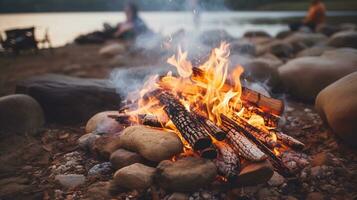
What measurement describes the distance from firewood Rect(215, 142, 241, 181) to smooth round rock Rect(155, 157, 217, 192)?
0.36 feet

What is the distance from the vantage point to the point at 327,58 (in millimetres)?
7496

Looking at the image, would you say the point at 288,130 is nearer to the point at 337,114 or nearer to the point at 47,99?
the point at 337,114

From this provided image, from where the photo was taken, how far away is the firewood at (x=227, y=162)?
3.95 m

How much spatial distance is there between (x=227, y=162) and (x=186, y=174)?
557 mm

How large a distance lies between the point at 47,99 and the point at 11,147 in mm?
1273

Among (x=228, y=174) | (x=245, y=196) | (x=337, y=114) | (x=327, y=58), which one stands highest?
(x=327, y=58)

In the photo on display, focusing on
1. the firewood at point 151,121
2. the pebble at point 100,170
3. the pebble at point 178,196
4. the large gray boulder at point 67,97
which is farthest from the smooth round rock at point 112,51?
the pebble at point 178,196

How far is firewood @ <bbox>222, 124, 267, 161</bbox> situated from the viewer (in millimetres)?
4031

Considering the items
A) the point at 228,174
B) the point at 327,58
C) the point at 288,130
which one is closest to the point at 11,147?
the point at 228,174

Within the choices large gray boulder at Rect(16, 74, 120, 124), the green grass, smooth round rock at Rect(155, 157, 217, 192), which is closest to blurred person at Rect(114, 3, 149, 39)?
large gray boulder at Rect(16, 74, 120, 124)

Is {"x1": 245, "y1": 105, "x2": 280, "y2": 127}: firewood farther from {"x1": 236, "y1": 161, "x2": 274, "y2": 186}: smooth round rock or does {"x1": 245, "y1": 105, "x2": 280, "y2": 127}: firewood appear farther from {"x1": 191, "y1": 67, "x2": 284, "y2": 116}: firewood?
{"x1": 236, "y1": 161, "x2": 274, "y2": 186}: smooth round rock

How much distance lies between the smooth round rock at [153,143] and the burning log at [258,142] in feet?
2.55

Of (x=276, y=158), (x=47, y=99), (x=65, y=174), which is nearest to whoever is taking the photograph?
(x=276, y=158)

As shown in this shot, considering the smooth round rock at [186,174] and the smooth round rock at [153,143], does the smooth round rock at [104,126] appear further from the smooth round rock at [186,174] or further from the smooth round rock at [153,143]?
the smooth round rock at [186,174]
